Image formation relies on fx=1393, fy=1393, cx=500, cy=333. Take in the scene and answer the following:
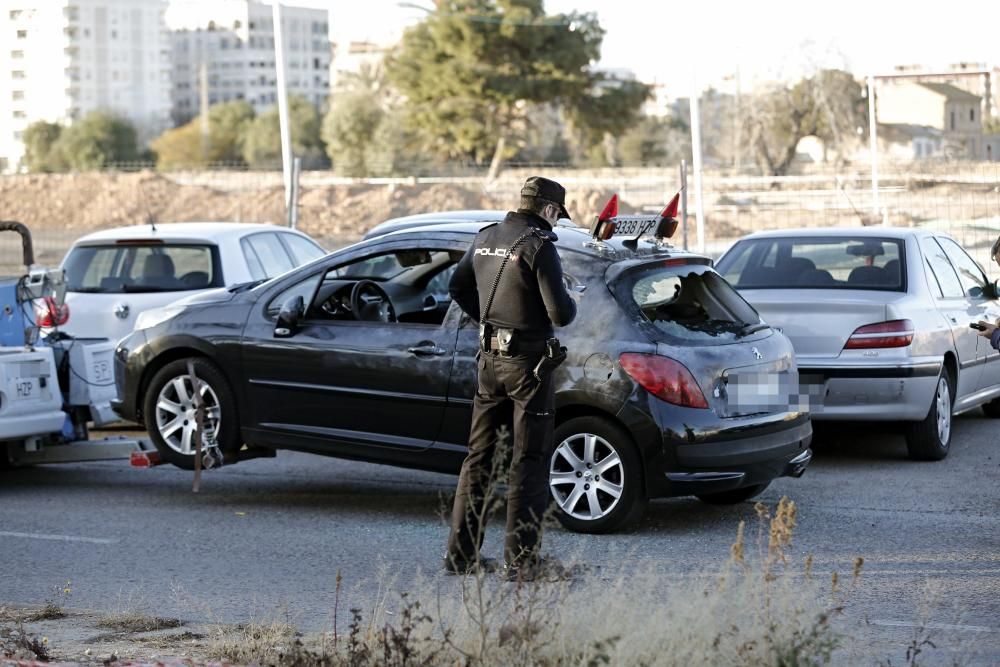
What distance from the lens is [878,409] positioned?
9531 millimetres

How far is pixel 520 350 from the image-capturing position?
6324 millimetres

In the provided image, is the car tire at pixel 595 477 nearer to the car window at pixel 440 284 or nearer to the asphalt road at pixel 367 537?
the asphalt road at pixel 367 537

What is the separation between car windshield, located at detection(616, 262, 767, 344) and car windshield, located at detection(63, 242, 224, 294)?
16.8 feet

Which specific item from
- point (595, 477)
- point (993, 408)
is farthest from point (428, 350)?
point (993, 408)

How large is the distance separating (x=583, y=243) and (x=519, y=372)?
1789 millimetres

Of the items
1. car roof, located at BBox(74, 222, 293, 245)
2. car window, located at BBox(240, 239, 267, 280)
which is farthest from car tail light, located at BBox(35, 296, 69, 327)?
car window, located at BBox(240, 239, 267, 280)

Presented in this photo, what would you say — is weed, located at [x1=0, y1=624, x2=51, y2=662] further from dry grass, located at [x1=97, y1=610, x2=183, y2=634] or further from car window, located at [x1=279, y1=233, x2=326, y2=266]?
car window, located at [x1=279, y1=233, x2=326, y2=266]

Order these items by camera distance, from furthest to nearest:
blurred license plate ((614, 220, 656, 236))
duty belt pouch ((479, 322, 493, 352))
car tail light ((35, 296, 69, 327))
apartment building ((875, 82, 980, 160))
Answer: apartment building ((875, 82, 980, 160)) → car tail light ((35, 296, 69, 327)) → blurred license plate ((614, 220, 656, 236)) → duty belt pouch ((479, 322, 493, 352))

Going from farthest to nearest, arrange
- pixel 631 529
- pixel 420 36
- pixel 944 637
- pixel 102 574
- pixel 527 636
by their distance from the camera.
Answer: pixel 420 36, pixel 631 529, pixel 102 574, pixel 944 637, pixel 527 636

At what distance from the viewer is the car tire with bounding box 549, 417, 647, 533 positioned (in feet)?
24.6

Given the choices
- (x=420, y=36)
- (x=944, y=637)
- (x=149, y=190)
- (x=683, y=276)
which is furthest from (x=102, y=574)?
(x=420, y=36)

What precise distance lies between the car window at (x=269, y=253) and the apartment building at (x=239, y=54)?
180130 millimetres

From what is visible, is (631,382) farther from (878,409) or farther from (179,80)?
(179,80)

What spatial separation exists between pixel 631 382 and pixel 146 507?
3349mm
